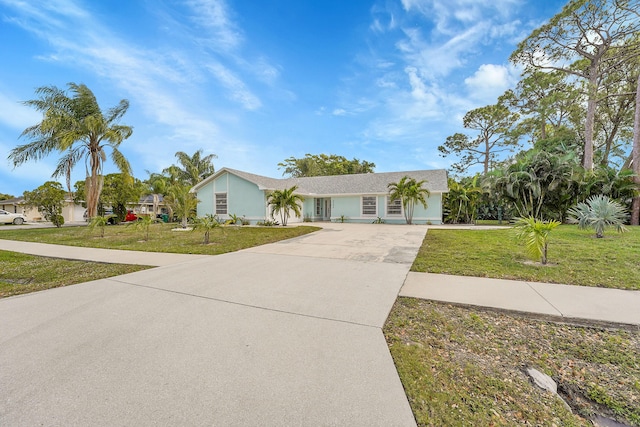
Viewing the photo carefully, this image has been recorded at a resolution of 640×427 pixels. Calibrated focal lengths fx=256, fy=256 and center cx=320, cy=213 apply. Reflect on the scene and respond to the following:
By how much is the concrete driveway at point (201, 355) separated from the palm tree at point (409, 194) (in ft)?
44.9

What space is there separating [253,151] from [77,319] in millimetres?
21017

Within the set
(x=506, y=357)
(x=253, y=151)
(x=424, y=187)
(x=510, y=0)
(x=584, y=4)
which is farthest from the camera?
(x=253, y=151)

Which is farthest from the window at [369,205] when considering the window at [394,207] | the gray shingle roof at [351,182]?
the window at [394,207]

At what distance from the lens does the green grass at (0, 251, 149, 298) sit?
492cm

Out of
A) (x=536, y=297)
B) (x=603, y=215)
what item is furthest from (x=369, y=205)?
(x=536, y=297)

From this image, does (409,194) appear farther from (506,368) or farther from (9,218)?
(9,218)

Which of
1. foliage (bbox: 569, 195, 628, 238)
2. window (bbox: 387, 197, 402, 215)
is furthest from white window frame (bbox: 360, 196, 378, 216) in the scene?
foliage (bbox: 569, 195, 628, 238)

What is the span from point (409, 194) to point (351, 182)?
6239mm

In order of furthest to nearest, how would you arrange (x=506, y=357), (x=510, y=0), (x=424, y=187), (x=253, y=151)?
(x=253, y=151), (x=424, y=187), (x=510, y=0), (x=506, y=357)

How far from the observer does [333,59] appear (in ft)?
44.7

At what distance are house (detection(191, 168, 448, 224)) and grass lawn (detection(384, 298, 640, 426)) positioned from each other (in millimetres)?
15841

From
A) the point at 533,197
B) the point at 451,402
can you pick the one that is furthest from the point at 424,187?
the point at 451,402

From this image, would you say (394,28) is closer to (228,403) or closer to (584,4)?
(584,4)

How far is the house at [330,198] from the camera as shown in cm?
1856
